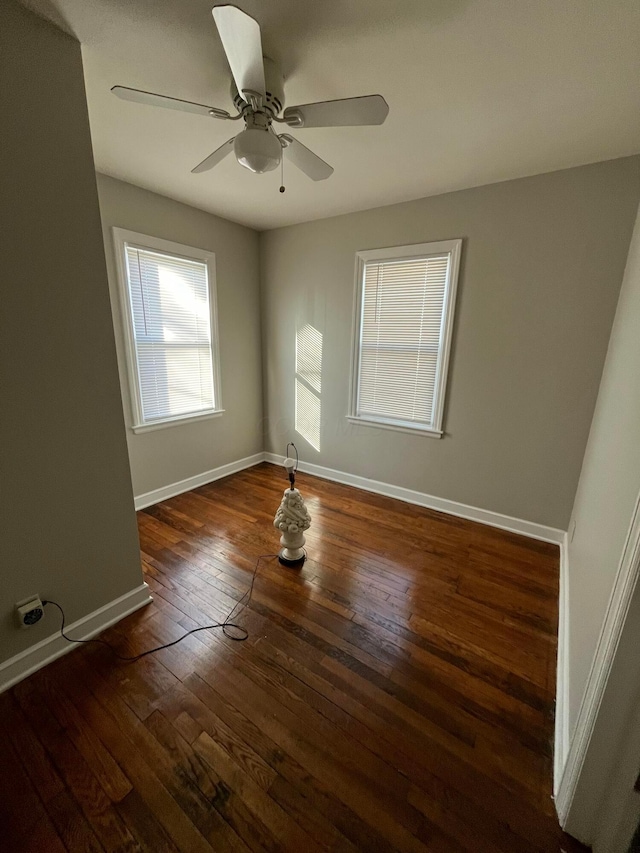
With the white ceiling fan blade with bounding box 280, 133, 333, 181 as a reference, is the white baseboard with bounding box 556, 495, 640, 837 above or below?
below

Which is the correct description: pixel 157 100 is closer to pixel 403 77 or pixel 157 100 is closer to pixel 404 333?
pixel 403 77

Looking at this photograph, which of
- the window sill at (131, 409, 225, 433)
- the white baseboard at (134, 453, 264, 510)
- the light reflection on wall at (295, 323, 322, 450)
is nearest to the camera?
the window sill at (131, 409, 225, 433)

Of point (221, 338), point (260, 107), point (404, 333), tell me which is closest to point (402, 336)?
point (404, 333)

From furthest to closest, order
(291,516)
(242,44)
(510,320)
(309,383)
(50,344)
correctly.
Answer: (309,383)
(510,320)
(291,516)
(50,344)
(242,44)

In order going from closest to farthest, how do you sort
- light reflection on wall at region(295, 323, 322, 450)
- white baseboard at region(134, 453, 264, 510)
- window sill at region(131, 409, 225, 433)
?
window sill at region(131, 409, 225, 433)
white baseboard at region(134, 453, 264, 510)
light reflection on wall at region(295, 323, 322, 450)

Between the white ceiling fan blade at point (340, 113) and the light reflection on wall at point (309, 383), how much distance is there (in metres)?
2.07

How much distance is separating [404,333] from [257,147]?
194 cm

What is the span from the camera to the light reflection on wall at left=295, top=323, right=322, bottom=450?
3.47 metres

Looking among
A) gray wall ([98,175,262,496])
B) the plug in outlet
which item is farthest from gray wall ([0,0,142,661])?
gray wall ([98,175,262,496])

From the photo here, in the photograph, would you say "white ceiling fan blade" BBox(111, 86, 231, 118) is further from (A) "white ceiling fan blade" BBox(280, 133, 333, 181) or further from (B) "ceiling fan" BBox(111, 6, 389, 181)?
(A) "white ceiling fan blade" BBox(280, 133, 333, 181)

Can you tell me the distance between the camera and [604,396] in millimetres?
1976

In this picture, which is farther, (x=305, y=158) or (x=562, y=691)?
(x=305, y=158)

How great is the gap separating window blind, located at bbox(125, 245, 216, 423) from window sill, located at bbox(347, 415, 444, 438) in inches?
62.8

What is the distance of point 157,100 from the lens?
49.9 inches
